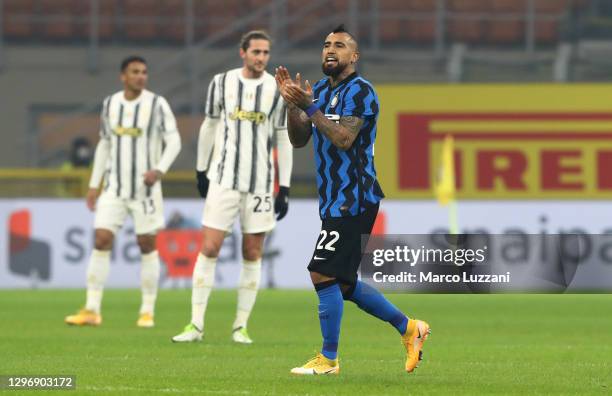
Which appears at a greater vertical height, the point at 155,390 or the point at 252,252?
the point at 252,252

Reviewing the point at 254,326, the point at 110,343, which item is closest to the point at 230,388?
the point at 110,343

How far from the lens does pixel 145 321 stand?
11516 millimetres

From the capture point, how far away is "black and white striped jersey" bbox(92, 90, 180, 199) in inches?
456

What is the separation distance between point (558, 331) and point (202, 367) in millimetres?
4498

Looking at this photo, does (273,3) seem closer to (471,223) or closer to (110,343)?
(471,223)

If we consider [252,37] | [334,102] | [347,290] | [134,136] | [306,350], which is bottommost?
[306,350]

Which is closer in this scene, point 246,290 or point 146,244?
point 246,290

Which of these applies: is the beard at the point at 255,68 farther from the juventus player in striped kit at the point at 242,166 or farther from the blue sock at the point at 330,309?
the blue sock at the point at 330,309

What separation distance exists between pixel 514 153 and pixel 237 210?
453 inches

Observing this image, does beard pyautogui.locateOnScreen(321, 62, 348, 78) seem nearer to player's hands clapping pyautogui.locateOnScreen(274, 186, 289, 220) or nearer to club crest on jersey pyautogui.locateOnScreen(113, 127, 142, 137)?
player's hands clapping pyautogui.locateOnScreen(274, 186, 289, 220)

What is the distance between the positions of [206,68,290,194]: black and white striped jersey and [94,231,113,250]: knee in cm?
193

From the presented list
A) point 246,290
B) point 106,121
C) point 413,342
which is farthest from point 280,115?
point 413,342

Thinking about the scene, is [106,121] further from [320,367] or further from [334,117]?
[320,367]

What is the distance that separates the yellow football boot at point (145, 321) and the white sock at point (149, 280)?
31 mm
